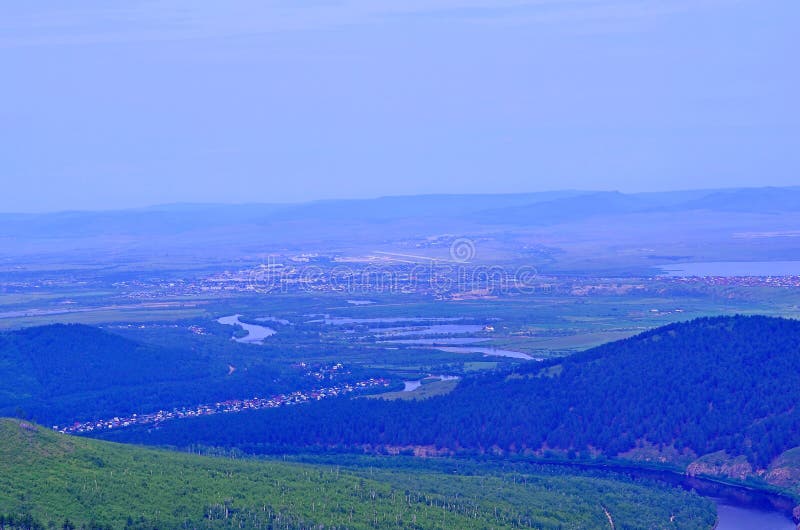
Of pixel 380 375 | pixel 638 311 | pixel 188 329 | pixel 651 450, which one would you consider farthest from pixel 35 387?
pixel 638 311

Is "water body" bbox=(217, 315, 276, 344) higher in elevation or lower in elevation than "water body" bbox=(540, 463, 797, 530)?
higher

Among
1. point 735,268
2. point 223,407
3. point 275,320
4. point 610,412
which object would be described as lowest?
point 223,407

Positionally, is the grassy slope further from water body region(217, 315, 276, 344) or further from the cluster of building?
water body region(217, 315, 276, 344)

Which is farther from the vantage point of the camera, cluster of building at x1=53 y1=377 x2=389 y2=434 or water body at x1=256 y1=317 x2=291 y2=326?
water body at x1=256 y1=317 x2=291 y2=326

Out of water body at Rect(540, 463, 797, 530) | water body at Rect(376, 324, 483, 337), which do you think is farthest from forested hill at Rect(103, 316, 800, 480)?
water body at Rect(376, 324, 483, 337)

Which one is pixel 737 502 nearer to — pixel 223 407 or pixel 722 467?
pixel 722 467

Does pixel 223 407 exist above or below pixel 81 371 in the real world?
below

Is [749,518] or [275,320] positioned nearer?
[749,518]

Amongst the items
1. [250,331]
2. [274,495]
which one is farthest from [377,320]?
[274,495]
